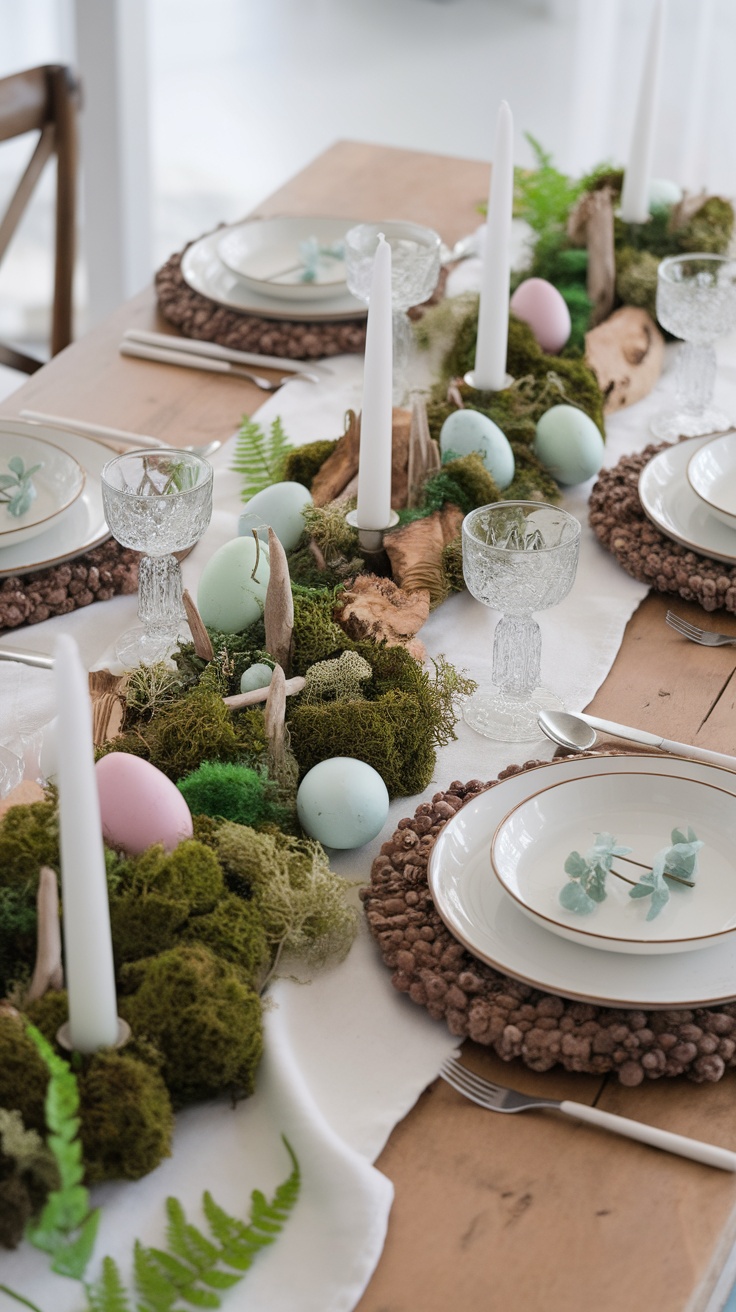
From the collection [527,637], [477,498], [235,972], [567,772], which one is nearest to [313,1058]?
[235,972]

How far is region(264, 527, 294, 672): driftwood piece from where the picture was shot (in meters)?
1.05

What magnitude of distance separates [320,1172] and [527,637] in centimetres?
52

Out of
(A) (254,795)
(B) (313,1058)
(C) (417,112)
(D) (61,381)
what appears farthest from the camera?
(C) (417,112)

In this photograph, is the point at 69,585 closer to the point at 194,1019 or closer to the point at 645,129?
the point at 194,1019

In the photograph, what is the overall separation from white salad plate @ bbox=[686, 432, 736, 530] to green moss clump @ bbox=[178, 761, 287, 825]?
0.59m

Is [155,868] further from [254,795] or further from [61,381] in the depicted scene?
[61,381]

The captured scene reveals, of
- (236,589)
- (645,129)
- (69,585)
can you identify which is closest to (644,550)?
(236,589)

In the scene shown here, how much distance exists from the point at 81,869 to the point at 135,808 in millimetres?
199

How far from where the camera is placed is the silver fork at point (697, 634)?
124 centimetres

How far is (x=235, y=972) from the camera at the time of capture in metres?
0.81

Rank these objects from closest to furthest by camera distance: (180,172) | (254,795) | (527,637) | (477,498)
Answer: (254,795), (527,637), (477,498), (180,172)

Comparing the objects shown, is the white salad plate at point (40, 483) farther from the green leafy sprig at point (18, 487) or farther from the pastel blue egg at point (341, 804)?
the pastel blue egg at point (341, 804)

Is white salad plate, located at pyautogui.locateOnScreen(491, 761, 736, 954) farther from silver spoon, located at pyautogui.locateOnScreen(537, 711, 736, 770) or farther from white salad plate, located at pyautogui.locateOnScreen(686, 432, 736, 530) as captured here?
white salad plate, located at pyautogui.locateOnScreen(686, 432, 736, 530)

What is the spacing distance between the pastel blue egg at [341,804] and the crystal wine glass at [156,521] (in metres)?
0.22
